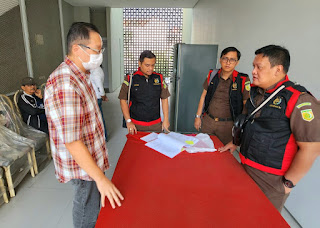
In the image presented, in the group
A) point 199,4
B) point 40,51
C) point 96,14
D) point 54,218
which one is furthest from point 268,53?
point 96,14

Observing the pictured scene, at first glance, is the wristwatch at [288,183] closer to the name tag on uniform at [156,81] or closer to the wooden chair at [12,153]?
the name tag on uniform at [156,81]

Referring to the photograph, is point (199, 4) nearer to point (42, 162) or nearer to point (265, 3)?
point (265, 3)

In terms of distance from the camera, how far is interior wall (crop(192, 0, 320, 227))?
68.6 inches

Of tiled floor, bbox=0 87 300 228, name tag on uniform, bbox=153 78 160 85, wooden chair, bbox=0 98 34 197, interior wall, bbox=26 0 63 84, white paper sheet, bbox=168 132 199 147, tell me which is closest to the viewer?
white paper sheet, bbox=168 132 199 147

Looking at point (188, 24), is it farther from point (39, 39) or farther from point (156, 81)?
point (156, 81)

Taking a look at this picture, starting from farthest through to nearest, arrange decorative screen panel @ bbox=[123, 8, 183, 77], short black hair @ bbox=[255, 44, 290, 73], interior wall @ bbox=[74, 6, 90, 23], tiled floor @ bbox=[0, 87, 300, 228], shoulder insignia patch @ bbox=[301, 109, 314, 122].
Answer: decorative screen panel @ bbox=[123, 8, 183, 77]
interior wall @ bbox=[74, 6, 90, 23]
tiled floor @ bbox=[0, 87, 300, 228]
short black hair @ bbox=[255, 44, 290, 73]
shoulder insignia patch @ bbox=[301, 109, 314, 122]

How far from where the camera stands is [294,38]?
2002mm

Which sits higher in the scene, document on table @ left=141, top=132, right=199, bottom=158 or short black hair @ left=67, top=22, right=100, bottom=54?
short black hair @ left=67, top=22, right=100, bottom=54

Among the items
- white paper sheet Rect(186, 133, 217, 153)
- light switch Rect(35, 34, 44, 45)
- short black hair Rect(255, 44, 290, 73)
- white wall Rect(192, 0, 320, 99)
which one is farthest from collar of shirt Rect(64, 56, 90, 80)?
light switch Rect(35, 34, 44, 45)

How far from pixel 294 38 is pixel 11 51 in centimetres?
403

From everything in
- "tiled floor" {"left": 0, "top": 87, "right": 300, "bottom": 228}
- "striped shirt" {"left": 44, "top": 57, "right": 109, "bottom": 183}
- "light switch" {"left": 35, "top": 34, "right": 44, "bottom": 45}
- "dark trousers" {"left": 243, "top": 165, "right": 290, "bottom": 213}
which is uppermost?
"light switch" {"left": 35, "top": 34, "right": 44, "bottom": 45}

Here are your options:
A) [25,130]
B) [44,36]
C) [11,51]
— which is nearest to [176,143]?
[25,130]

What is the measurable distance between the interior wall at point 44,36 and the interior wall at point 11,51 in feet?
1.35

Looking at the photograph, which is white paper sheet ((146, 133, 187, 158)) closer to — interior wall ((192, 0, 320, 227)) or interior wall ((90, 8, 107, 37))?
interior wall ((192, 0, 320, 227))
